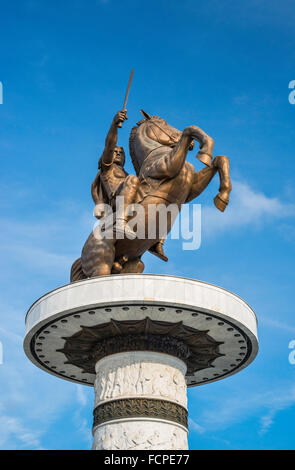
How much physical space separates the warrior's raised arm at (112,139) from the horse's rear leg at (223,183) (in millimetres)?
2943

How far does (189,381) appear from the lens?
22094mm

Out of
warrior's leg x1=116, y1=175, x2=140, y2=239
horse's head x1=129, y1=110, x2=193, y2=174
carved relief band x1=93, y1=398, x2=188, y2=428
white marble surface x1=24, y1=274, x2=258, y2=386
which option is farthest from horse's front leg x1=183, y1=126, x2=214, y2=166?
carved relief band x1=93, y1=398, x2=188, y2=428

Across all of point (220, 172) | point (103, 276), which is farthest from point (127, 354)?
point (220, 172)

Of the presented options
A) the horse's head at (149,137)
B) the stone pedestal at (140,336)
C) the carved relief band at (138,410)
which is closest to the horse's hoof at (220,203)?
the stone pedestal at (140,336)

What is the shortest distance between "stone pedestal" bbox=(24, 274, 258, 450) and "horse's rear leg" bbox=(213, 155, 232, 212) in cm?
220

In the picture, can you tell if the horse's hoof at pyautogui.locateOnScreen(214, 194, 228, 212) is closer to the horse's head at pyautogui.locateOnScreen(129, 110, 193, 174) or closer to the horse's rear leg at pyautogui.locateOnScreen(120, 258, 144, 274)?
the horse's rear leg at pyautogui.locateOnScreen(120, 258, 144, 274)

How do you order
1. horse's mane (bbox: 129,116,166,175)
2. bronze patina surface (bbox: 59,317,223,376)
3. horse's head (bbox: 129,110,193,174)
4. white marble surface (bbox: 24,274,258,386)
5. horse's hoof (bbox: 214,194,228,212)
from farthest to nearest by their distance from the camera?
horse's mane (bbox: 129,116,166,175) < horse's head (bbox: 129,110,193,174) < horse's hoof (bbox: 214,194,228,212) < bronze patina surface (bbox: 59,317,223,376) < white marble surface (bbox: 24,274,258,386)

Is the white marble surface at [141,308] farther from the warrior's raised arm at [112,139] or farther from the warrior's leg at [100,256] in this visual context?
the warrior's raised arm at [112,139]

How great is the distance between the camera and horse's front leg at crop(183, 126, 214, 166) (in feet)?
60.6

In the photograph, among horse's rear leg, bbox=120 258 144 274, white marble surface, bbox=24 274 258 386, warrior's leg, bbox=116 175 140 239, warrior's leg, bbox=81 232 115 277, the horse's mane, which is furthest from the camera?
the horse's mane

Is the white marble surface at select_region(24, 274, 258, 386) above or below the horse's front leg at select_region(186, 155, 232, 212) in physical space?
below

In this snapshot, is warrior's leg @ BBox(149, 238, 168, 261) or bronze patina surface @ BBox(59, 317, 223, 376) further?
warrior's leg @ BBox(149, 238, 168, 261)

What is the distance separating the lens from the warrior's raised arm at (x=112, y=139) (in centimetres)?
2061

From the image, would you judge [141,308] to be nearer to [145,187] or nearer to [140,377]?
[140,377]
